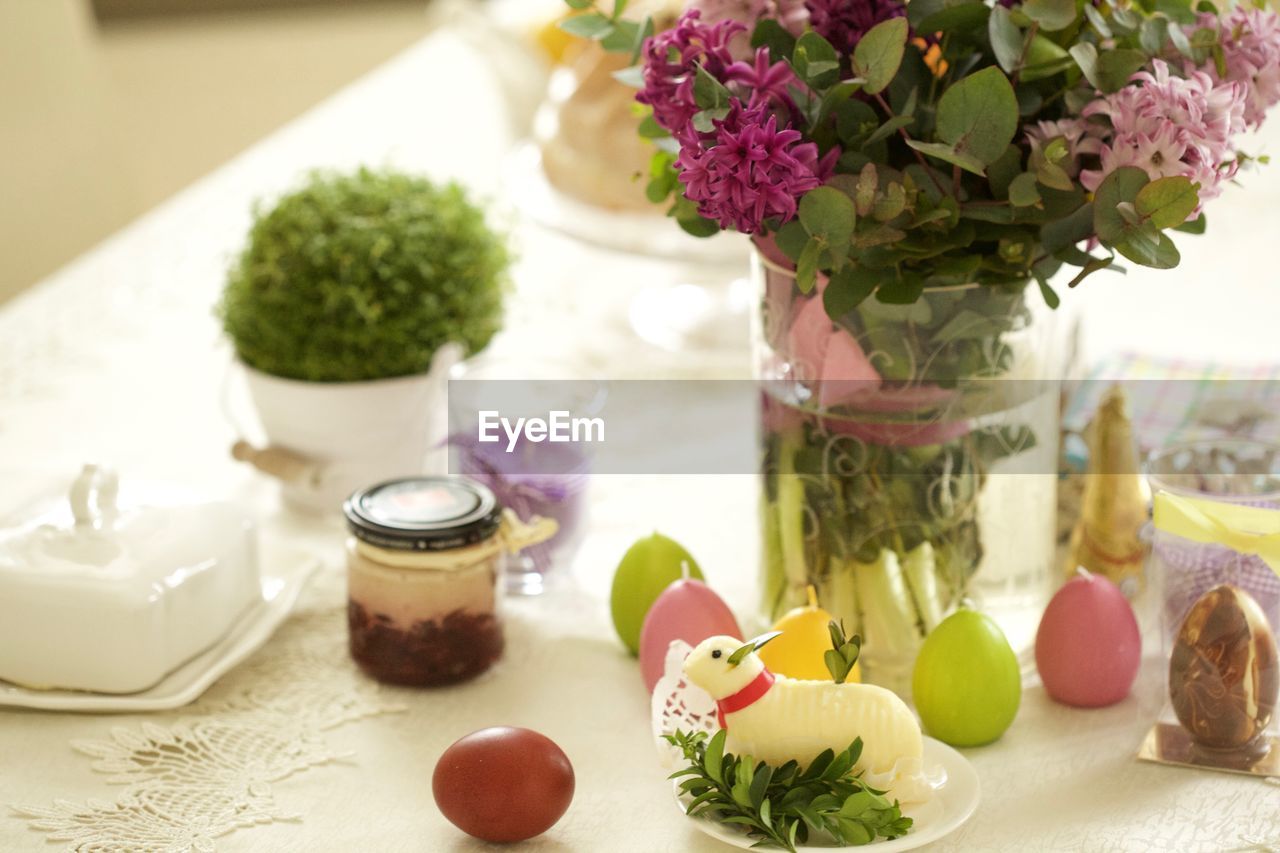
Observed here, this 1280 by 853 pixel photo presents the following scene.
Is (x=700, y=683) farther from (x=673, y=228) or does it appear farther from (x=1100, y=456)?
(x=673, y=228)

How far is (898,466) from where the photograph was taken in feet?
2.59

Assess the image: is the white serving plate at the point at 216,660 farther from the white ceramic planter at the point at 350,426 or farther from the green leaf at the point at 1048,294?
the green leaf at the point at 1048,294

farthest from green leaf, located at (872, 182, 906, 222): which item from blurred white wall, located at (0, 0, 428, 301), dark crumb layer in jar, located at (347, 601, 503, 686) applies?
blurred white wall, located at (0, 0, 428, 301)

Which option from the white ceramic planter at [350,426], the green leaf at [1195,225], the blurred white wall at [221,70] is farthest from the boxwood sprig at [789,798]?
the blurred white wall at [221,70]

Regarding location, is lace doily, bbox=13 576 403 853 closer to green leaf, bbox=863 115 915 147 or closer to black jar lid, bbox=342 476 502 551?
black jar lid, bbox=342 476 502 551

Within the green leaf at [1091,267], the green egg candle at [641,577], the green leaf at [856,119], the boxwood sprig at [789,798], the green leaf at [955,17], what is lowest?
the boxwood sprig at [789,798]

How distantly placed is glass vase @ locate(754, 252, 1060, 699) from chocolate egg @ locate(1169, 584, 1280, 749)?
11 cm

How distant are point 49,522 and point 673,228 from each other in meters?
0.55

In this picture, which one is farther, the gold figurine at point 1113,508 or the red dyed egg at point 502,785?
the gold figurine at point 1113,508

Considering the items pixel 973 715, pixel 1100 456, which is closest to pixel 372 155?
pixel 1100 456

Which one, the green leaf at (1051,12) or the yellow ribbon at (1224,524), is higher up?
the green leaf at (1051,12)

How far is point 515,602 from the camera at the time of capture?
0.96 metres

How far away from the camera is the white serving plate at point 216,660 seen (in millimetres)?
814

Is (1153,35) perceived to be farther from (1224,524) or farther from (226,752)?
(226,752)
